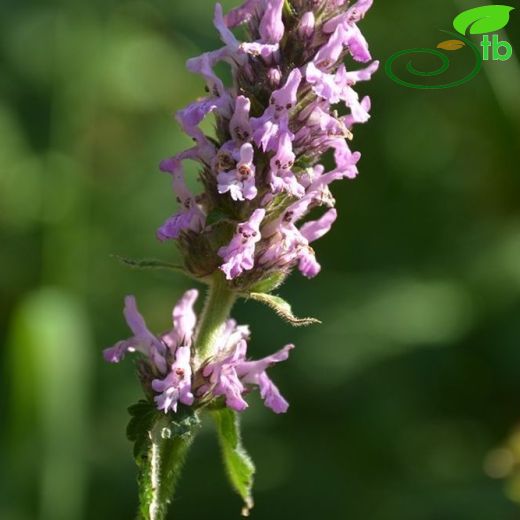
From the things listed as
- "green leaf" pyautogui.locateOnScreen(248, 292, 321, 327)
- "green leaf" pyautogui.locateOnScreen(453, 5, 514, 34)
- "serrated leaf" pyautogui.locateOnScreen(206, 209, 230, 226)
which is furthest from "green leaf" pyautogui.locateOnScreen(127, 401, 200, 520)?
"green leaf" pyautogui.locateOnScreen(453, 5, 514, 34)

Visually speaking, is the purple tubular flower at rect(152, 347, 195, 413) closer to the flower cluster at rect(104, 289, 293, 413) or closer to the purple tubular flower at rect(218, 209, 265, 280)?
the flower cluster at rect(104, 289, 293, 413)

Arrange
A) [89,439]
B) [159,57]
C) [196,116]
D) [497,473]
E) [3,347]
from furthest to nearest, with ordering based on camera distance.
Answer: [159,57]
[3,347]
[89,439]
[497,473]
[196,116]

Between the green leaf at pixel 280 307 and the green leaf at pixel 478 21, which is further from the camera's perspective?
the green leaf at pixel 478 21

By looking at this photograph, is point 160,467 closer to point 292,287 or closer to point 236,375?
point 236,375

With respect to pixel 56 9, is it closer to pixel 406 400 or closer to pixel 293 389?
pixel 293 389

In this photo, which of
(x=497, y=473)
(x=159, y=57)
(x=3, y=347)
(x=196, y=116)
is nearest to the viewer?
(x=196, y=116)

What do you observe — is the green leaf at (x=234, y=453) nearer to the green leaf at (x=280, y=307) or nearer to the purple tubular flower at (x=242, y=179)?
the green leaf at (x=280, y=307)

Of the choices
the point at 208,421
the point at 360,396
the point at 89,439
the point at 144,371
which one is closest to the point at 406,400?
the point at 360,396

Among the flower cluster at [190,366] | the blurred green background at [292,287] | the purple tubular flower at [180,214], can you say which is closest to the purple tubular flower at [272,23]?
the purple tubular flower at [180,214]
